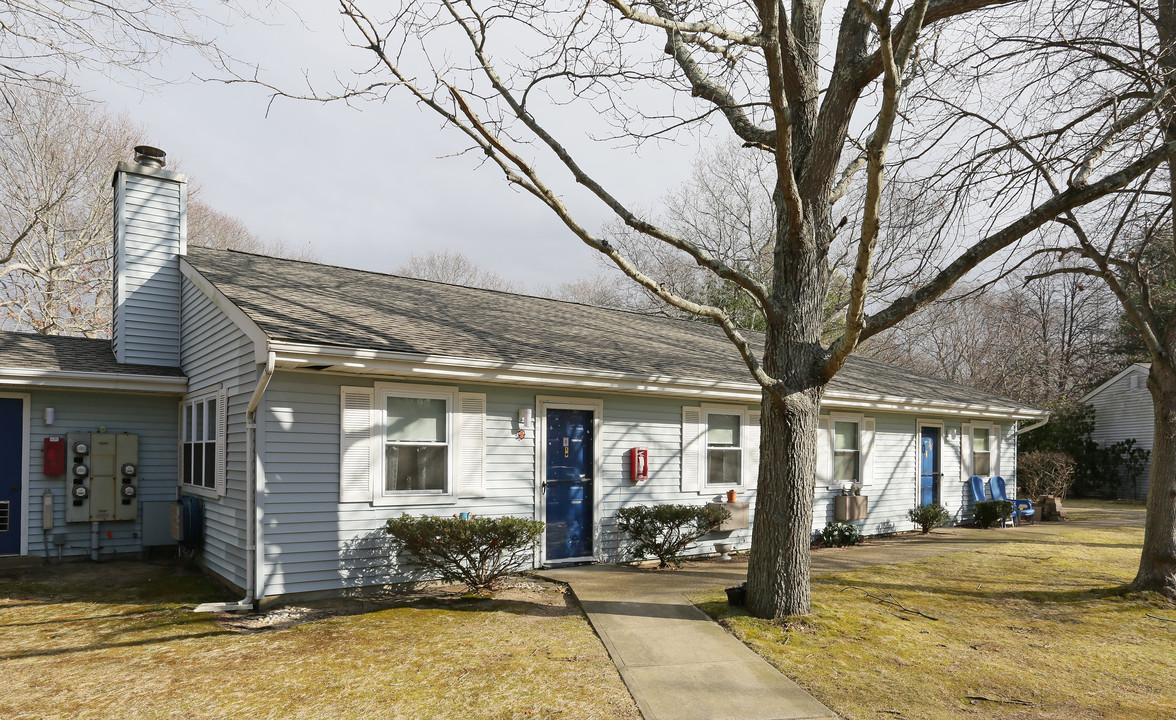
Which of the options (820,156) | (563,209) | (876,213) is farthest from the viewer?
(820,156)

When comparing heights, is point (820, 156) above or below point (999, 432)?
above

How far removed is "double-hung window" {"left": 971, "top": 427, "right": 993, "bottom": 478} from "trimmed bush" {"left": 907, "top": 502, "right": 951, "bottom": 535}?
254cm

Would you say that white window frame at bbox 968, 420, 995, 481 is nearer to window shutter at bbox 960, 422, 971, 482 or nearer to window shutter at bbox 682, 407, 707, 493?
window shutter at bbox 960, 422, 971, 482

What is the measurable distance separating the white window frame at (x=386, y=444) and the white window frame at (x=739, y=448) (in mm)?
4061

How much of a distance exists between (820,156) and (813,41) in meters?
1.15

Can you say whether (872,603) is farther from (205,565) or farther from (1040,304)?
(1040,304)

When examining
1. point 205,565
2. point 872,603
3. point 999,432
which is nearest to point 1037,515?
point 999,432

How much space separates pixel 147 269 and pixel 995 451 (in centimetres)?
1723

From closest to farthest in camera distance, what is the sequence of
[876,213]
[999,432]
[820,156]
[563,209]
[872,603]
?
1. [876,213]
2. [563,209]
3. [820,156]
4. [872,603]
5. [999,432]

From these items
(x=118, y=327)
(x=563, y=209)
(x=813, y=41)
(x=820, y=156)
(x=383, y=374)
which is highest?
(x=813, y=41)

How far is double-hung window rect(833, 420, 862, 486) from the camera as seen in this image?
1293cm

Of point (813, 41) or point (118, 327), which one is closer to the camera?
point (813, 41)

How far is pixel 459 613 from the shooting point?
7133mm

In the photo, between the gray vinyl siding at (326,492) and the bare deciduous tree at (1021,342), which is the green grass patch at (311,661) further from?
the bare deciduous tree at (1021,342)
